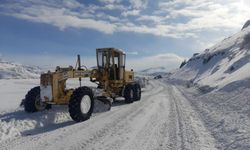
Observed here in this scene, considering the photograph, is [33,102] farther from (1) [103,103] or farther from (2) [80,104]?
(1) [103,103]

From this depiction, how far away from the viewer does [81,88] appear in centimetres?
1245

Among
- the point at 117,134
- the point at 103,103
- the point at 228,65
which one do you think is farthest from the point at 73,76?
the point at 228,65

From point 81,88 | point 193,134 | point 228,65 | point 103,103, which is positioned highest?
point 228,65

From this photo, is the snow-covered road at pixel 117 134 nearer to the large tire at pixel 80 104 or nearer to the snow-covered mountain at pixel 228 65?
the large tire at pixel 80 104

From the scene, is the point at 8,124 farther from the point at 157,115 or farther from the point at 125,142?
the point at 157,115

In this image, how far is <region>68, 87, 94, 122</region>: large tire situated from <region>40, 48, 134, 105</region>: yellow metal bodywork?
1016 mm

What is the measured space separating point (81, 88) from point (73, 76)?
4.32 ft

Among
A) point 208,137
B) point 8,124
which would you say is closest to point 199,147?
point 208,137

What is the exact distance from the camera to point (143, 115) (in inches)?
548

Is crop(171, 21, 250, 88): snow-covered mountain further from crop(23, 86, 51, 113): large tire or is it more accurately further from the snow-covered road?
crop(23, 86, 51, 113): large tire

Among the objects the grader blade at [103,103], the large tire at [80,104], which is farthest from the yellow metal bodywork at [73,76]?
the large tire at [80,104]

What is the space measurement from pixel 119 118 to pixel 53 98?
283cm

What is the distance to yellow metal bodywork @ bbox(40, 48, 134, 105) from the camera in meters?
12.7

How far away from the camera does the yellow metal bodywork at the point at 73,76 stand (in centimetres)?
1267
